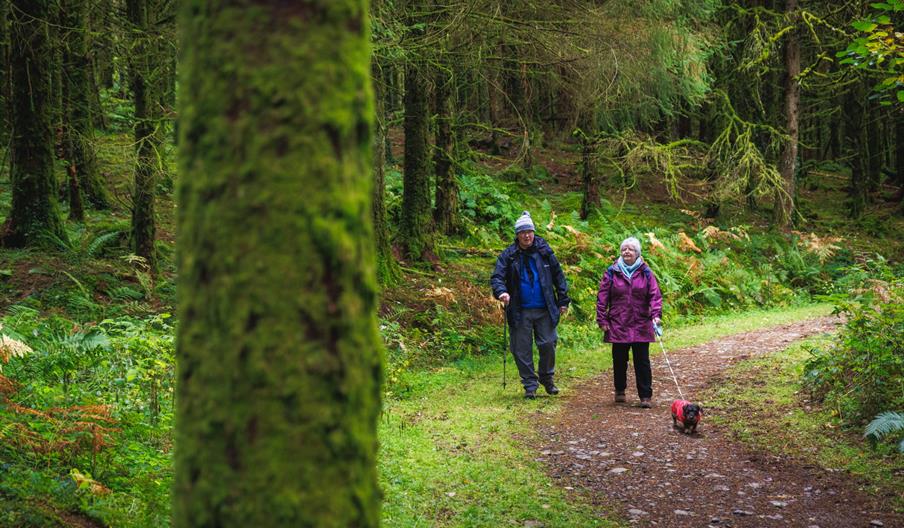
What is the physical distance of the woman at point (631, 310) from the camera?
859 cm

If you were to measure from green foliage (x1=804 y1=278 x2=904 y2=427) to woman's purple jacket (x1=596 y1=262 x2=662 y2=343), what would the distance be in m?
1.92

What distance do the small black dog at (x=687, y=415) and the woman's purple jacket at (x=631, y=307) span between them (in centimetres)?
119

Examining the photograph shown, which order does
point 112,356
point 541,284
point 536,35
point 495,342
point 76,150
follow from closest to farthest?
point 112,356
point 541,284
point 536,35
point 495,342
point 76,150

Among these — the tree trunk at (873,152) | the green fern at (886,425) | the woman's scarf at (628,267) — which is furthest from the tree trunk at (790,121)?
the green fern at (886,425)

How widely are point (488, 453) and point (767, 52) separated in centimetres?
1603

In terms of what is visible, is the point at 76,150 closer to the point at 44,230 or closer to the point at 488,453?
the point at 44,230

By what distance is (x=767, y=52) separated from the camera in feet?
61.6

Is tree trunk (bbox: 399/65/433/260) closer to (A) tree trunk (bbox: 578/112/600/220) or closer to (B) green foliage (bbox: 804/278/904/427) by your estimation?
(B) green foliage (bbox: 804/278/904/427)

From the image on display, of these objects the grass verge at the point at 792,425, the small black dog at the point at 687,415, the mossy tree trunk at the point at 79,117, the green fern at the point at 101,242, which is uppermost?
the mossy tree trunk at the point at 79,117

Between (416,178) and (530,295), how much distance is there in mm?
5164

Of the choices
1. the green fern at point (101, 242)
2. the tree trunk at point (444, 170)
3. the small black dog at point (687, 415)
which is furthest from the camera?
the tree trunk at point (444, 170)

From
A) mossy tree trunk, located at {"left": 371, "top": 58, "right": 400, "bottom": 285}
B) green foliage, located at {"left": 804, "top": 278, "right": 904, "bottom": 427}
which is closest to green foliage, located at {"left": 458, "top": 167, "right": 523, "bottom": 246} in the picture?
mossy tree trunk, located at {"left": 371, "top": 58, "right": 400, "bottom": 285}

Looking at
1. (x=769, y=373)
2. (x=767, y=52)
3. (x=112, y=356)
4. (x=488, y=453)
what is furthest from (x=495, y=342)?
(x=767, y=52)

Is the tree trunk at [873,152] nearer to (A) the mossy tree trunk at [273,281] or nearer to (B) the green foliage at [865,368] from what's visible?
(B) the green foliage at [865,368]
